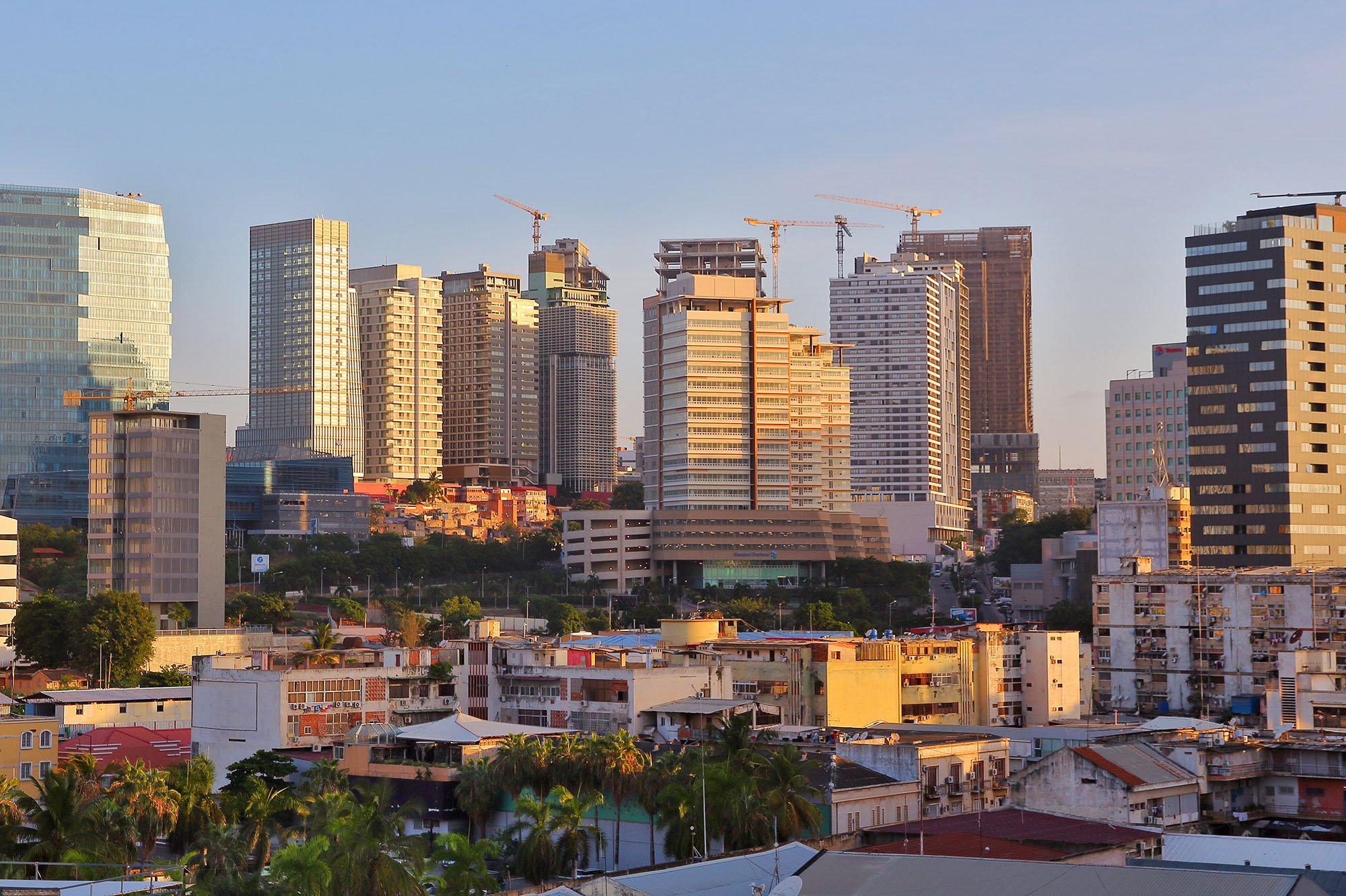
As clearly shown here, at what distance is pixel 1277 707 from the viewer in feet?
255

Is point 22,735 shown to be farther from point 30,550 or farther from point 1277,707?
point 30,550

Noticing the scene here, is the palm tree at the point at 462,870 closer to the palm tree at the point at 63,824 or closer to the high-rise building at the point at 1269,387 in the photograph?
the palm tree at the point at 63,824

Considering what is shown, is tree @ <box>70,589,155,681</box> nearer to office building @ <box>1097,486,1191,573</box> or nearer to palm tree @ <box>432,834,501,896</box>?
palm tree @ <box>432,834,501,896</box>

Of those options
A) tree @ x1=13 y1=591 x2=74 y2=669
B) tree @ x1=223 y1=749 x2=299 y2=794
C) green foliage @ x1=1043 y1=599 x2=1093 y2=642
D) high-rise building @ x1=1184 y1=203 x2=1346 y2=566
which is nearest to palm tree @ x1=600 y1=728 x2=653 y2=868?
tree @ x1=223 y1=749 x2=299 y2=794

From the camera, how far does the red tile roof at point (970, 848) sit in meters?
44.5

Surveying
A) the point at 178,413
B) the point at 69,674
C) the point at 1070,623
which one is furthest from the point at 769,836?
the point at 178,413

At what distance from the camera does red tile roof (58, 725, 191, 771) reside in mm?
79312

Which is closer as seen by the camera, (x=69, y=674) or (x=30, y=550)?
(x=69, y=674)

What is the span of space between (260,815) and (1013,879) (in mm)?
28913

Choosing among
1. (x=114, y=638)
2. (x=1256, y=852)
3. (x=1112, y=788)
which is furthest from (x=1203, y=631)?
(x=114, y=638)

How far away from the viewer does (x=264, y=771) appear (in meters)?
71.8

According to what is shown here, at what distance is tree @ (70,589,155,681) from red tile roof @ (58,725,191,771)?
33.6m

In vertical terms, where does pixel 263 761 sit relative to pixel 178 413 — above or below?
below

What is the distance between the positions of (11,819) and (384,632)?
92.2 m
